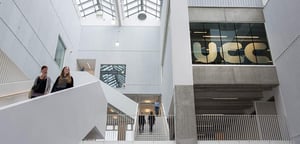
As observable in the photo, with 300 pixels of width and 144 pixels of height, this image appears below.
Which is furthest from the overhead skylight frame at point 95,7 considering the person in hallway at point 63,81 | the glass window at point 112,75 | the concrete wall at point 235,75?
the person in hallway at point 63,81

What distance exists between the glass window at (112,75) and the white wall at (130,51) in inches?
18.9

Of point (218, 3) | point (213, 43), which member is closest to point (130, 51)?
point (218, 3)

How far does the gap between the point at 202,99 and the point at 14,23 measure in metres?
13.9

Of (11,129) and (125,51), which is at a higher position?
(125,51)

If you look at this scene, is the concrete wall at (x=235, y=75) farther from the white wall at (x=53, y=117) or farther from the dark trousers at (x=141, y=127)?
the white wall at (x=53, y=117)

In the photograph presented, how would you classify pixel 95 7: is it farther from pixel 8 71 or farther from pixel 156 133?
pixel 156 133

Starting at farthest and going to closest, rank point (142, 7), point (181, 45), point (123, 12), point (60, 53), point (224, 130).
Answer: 1. point (142, 7)
2. point (123, 12)
3. point (60, 53)
4. point (181, 45)
5. point (224, 130)

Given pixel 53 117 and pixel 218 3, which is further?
pixel 218 3

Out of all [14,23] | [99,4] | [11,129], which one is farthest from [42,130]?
[99,4]

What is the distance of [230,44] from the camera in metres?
15.4

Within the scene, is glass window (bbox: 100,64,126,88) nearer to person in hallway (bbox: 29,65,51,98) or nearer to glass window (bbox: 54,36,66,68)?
glass window (bbox: 54,36,66,68)

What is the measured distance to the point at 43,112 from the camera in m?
5.04

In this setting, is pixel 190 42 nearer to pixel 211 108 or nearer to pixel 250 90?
pixel 250 90

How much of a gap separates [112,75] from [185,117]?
52.6 ft
